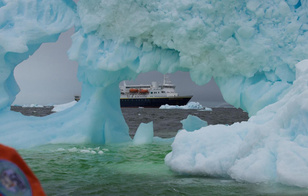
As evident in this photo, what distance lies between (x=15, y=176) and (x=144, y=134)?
8763mm

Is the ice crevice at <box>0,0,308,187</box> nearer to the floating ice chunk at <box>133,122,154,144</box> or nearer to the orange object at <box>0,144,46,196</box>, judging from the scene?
the floating ice chunk at <box>133,122,154,144</box>

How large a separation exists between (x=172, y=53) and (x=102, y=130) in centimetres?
297

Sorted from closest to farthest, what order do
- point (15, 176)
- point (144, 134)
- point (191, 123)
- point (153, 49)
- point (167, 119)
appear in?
point (15, 176) → point (153, 49) → point (144, 134) → point (191, 123) → point (167, 119)

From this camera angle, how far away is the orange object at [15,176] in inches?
50.2


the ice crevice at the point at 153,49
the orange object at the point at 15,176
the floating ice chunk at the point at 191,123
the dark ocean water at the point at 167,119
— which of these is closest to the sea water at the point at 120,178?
the ice crevice at the point at 153,49

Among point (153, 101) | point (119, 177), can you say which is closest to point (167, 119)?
point (119, 177)

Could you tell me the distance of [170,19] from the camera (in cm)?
790

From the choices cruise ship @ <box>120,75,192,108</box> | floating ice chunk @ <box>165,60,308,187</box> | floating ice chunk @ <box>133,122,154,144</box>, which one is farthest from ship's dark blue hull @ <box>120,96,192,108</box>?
floating ice chunk @ <box>165,60,308,187</box>

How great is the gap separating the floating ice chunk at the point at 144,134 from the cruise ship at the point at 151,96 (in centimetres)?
4681

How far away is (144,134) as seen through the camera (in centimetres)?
1004

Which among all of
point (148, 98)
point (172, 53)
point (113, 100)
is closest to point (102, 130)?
point (113, 100)

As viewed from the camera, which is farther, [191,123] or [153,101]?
[153,101]

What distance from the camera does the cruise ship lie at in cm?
5734

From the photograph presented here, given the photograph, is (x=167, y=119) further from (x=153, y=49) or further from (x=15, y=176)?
(x=15, y=176)
